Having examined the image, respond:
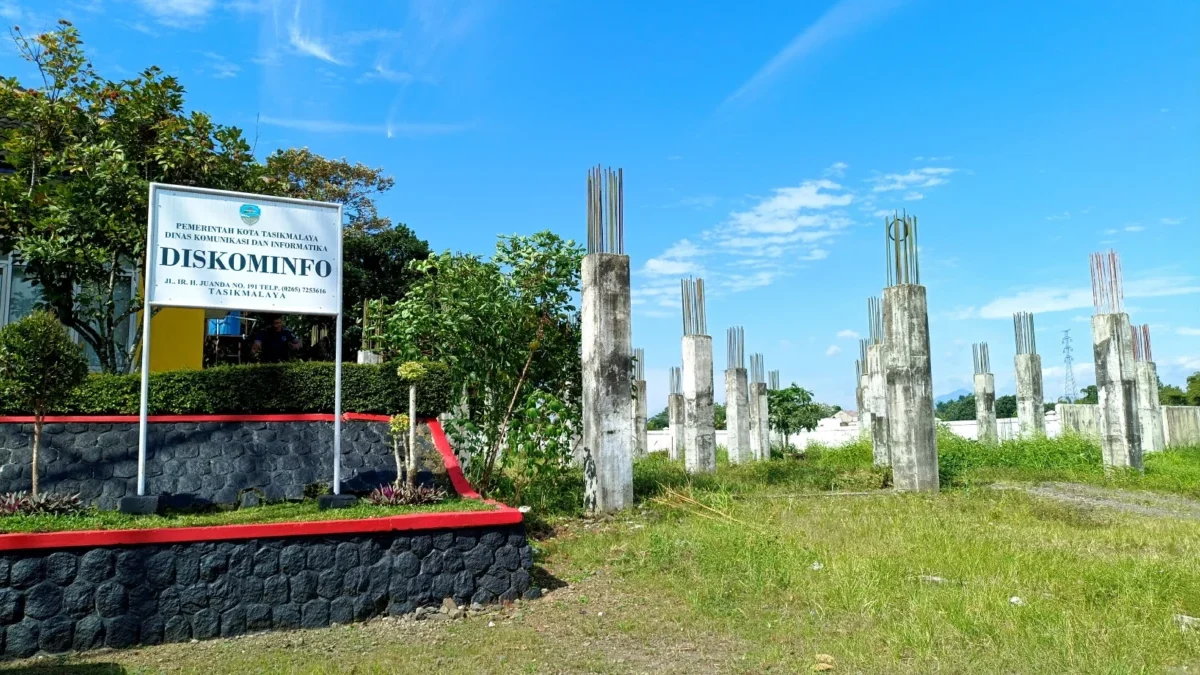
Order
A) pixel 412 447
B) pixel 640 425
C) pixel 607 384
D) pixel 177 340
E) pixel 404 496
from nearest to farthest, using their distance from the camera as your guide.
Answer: pixel 404 496, pixel 412 447, pixel 607 384, pixel 177 340, pixel 640 425

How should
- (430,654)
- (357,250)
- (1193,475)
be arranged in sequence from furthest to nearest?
(357,250)
(1193,475)
(430,654)

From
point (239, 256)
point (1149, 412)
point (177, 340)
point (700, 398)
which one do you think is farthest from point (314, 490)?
point (1149, 412)

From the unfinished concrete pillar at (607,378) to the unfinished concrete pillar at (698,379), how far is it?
5839mm

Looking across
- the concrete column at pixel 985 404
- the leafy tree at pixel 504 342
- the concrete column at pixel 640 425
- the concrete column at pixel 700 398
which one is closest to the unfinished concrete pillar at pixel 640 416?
the concrete column at pixel 640 425

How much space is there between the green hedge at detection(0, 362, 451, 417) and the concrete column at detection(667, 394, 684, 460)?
1611cm

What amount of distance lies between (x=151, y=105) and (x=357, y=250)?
426 inches

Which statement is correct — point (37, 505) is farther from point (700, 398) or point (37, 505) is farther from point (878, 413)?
point (878, 413)

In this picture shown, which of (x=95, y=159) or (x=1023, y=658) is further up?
(x=95, y=159)

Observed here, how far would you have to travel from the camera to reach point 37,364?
6.34 meters

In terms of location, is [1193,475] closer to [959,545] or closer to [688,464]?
[688,464]

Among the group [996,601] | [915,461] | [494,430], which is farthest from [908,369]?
[996,601]

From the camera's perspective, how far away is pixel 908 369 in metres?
11.8

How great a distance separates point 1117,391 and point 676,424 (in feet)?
42.8

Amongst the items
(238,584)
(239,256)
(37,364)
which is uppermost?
(239,256)
